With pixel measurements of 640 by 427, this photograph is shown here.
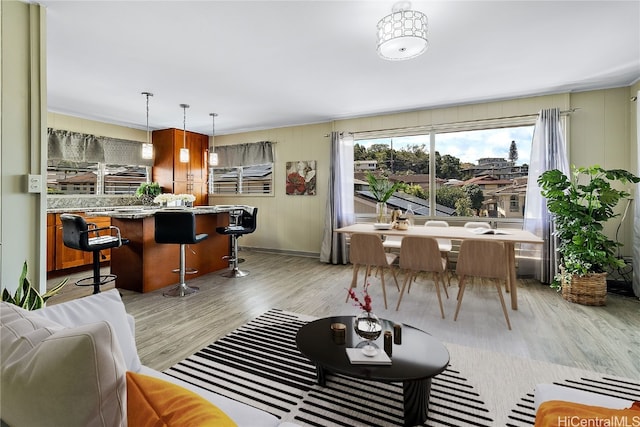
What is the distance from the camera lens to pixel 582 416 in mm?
874

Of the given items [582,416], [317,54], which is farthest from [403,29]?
[582,416]

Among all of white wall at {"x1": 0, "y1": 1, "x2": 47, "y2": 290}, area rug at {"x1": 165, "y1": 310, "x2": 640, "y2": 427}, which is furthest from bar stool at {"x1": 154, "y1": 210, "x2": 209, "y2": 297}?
area rug at {"x1": 165, "y1": 310, "x2": 640, "y2": 427}

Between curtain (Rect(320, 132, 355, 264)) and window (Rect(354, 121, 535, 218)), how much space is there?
0.36m

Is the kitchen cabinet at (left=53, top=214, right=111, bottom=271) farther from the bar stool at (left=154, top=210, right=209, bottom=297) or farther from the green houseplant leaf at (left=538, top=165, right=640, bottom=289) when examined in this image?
the green houseplant leaf at (left=538, top=165, right=640, bottom=289)

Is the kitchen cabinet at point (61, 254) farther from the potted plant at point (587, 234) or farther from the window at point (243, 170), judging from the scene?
the potted plant at point (587, 234)

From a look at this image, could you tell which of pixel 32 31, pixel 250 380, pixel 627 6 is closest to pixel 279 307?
pixel 250 380

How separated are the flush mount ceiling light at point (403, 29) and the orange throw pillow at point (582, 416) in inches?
89.6

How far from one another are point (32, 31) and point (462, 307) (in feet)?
14.1

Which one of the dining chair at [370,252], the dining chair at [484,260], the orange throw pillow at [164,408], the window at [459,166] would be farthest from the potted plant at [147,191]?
the orange throw pillow at [164,408]

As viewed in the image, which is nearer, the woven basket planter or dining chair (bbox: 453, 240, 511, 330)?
dining chair (bbox: 453, 240, 511, 330)

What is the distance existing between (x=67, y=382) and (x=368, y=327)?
1.32 meters

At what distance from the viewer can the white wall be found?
2.02 meters

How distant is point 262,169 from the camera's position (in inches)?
261

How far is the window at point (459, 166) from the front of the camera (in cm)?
458
